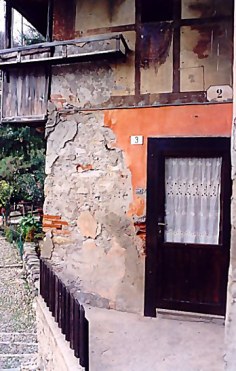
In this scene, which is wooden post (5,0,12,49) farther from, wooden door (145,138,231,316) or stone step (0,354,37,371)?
stone step (0,354,37,371)

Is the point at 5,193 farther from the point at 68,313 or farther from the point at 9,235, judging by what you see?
the point at 68,313

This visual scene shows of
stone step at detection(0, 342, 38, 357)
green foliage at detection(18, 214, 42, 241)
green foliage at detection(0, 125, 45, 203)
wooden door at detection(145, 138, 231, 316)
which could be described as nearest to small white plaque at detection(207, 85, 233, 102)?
wooden door at detection(145, 138, 231, 316)

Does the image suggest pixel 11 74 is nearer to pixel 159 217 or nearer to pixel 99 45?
pixel 99 45

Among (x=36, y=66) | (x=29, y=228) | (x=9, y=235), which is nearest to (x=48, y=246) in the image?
(x=36, y=66)

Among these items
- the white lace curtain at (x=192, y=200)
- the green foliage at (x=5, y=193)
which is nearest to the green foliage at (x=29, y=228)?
the green foliage at (x=5, y=193)

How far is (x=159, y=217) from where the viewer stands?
4.61 metres

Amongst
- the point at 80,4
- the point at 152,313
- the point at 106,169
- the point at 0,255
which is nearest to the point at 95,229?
the point at 106,169

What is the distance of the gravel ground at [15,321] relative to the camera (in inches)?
197

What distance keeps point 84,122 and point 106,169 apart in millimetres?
643

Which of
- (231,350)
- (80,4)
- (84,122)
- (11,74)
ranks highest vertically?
(80,4)

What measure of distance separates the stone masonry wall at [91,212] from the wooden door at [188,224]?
253 mm

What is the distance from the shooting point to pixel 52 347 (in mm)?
3766

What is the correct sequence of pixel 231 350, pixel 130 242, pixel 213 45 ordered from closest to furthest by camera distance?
1. pixel 231 350
2. pixel 213 45
3. pixel 130 242

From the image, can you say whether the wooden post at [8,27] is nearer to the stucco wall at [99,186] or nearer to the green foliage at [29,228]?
the stucco wall at [99,186]
